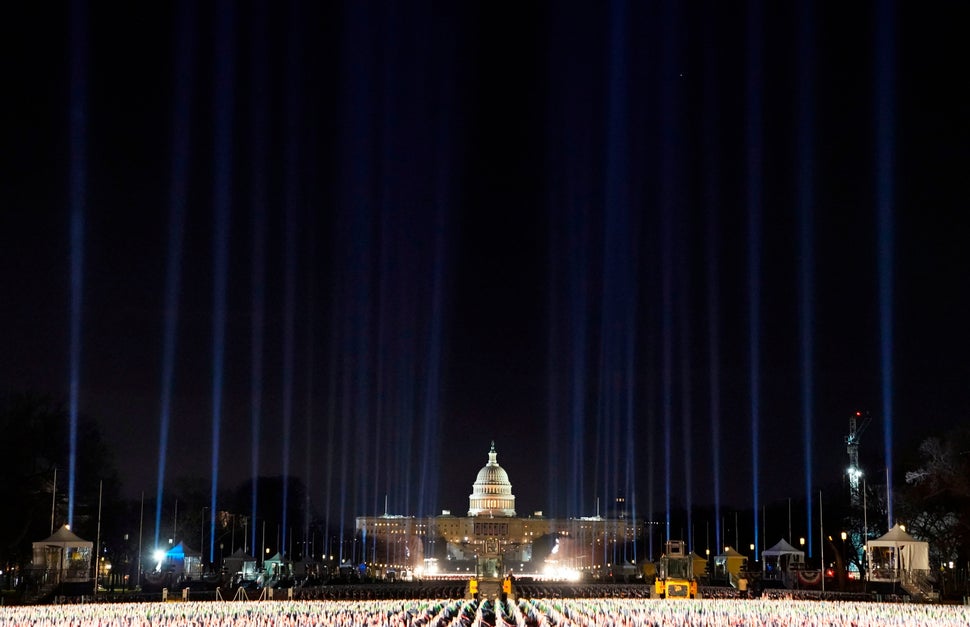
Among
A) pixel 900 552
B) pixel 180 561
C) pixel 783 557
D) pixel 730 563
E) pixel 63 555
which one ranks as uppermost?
pixel 900 552

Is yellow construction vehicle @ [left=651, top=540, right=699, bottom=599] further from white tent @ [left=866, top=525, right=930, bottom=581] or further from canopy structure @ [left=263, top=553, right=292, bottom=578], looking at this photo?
canopy structure @ [left=263, top=553, right=292, bottom=578]

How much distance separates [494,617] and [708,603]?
9386mm

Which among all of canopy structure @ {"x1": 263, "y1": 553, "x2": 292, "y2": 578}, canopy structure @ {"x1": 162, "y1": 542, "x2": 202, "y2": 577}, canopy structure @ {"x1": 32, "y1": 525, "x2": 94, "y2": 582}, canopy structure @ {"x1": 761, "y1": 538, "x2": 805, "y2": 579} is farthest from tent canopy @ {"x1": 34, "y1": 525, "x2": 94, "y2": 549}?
canopy structure @ {"x1": 761, "y1": 538, "x2": 805, "y2": 579}

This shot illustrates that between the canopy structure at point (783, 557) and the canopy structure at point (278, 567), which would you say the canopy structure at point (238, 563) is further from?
the canopy structure at point (783, 557)

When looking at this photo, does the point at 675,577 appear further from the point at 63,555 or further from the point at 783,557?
the point at 63,555

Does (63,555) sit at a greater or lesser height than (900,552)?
lesser

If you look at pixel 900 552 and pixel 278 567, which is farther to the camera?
pixel 278 567

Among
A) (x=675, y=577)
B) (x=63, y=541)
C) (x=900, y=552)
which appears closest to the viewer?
(x=63, y=541)

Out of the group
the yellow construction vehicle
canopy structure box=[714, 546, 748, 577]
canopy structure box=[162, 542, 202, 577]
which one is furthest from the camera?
canopy structure box=[162, 542, 202, 577]

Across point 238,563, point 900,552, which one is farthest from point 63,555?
point 900,552

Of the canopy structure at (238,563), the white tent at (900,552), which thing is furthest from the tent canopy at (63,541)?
the white tent at (900,552)

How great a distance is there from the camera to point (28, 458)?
241ft

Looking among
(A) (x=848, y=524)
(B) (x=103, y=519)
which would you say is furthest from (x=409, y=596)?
(A) (x=848, y=524)

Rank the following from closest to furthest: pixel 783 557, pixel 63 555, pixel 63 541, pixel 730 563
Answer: pixel 63 541 < pixel 63 555 < pixel 730 563 < pixel 783 557
